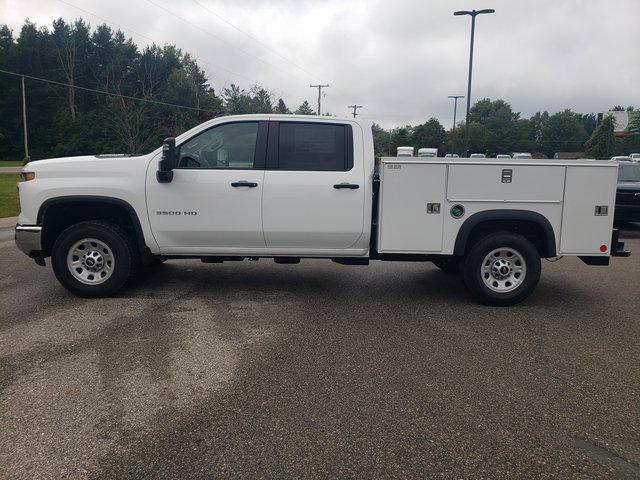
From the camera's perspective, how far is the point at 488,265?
6.26 metres

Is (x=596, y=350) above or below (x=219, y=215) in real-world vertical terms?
below

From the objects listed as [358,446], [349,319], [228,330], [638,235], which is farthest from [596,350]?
[638,235]

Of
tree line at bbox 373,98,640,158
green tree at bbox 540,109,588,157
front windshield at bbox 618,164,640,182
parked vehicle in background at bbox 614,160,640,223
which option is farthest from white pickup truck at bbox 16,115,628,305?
green tree at bbox 540,109,588,157

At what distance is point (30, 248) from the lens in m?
6.19

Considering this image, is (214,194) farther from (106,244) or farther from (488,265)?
(488,265)

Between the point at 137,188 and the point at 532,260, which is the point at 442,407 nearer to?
the point at 532,260

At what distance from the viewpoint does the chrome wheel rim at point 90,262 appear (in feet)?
20.6

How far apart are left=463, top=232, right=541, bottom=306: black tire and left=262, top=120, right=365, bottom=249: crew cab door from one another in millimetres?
1345

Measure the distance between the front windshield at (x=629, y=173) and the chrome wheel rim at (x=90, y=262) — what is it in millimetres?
12292

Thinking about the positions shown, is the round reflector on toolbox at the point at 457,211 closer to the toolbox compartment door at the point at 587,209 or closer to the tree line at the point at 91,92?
the toolbox compartment door at the point at 587,209

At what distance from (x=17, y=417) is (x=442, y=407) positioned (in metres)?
2.77

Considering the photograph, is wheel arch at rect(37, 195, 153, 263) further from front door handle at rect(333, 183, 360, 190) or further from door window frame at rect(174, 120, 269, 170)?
front door handle at rect(333, 183, 360, 190)

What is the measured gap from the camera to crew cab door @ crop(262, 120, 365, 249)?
609 centimetres

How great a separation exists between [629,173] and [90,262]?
1309 centimetres
